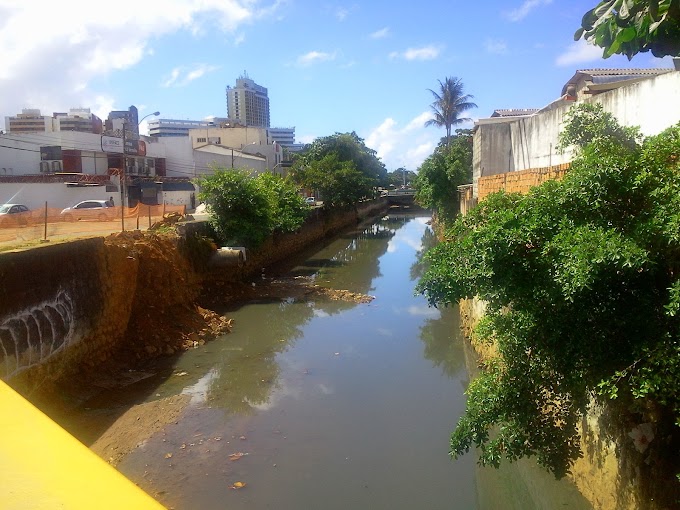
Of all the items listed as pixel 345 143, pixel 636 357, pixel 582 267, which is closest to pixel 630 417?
pixel 636 357

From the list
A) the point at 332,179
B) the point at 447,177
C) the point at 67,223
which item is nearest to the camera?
the point at 67,223

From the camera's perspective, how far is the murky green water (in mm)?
7488

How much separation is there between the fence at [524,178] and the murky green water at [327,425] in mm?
4125

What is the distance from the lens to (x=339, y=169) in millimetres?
41781

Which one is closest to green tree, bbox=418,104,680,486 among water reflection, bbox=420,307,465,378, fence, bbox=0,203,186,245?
water reflection, bbox=420,307,465,378

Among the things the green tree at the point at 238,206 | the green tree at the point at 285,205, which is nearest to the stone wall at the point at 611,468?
the green tree at the point at 238,206

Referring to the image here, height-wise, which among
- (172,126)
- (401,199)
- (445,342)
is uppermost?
(172,126)

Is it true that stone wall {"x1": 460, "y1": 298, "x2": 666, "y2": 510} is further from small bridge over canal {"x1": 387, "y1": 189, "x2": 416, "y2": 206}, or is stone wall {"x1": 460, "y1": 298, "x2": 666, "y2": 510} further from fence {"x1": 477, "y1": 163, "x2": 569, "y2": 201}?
small bridge over canal {"x1": 387, "y1": 189, "x2": 416, "y2": 206}

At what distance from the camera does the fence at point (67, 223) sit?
1497 cm

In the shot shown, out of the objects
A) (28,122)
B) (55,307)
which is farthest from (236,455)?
(28,122)

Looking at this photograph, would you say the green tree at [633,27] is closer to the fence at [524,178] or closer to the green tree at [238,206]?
the fence at [524,178]

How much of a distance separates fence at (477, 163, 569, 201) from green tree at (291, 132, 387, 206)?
27.3 m

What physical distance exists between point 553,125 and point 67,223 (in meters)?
17.0

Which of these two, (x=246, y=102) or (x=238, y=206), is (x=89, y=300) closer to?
(x=238, y=206)
